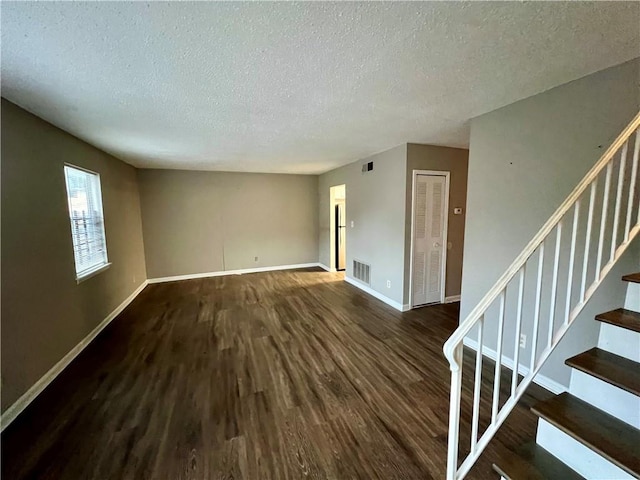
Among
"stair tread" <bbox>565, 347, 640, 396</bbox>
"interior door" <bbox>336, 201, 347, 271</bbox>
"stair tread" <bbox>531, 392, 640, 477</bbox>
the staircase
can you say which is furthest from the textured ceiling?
"interior door" <bbox>336, 201, 347, 271</bbox>

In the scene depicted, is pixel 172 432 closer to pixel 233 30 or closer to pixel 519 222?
pixel 233 30

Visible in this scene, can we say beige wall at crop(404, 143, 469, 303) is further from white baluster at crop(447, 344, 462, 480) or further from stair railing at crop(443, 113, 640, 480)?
white baluster at crop(447, 344, 462, 480)

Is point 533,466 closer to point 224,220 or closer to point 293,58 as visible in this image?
point 293,58

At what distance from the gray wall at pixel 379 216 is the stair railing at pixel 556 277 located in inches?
59.1

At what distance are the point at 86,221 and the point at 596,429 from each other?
487 cm

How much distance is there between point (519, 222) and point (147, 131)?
388cm

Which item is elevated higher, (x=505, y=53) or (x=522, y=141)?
(x=505, y=53)

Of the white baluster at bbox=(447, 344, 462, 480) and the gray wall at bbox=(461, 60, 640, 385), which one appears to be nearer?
the white baluster at bbox=(447, 344, 462, 480)

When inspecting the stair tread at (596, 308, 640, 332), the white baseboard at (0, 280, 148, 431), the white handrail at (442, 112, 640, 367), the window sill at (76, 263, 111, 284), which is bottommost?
the white baseboard at (0, 280, 148, 431)

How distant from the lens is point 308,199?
7.00 m

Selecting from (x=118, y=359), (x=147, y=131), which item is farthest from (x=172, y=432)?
(x=147, y=131)

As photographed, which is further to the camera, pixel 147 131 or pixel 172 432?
pixel 147 131

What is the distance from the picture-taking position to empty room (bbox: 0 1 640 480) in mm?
1314

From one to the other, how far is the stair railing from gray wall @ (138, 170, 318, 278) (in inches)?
189
